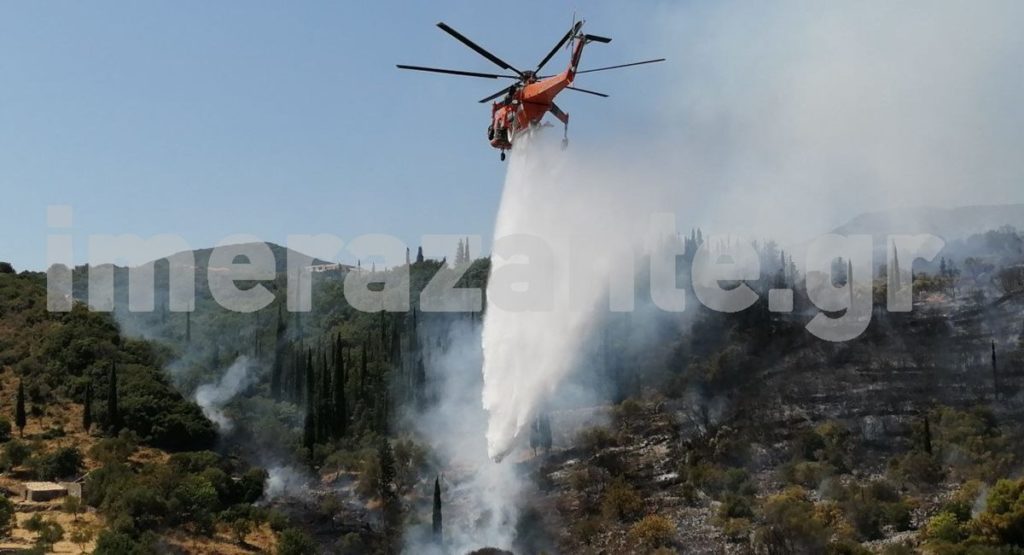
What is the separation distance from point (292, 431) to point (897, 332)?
2742 inches

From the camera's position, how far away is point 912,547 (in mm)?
54625

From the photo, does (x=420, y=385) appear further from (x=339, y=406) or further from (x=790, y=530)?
(x=790, y=530)

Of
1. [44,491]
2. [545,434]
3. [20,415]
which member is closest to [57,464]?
[44,491]

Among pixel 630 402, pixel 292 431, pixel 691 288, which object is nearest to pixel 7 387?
pixel 292 431

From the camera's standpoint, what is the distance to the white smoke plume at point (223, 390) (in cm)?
9288

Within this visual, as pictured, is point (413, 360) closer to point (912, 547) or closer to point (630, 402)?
point (630, 402)

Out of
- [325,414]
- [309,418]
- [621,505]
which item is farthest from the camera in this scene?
[325,414]

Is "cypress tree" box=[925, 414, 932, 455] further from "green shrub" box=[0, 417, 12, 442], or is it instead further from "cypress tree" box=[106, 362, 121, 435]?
"green shrub" box=[0, 417, 12, 442]

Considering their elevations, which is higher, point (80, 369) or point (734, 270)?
point (734, 270)

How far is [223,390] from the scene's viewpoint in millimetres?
103188

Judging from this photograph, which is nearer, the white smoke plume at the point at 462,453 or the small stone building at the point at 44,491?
the small stone building at the point at 44,491

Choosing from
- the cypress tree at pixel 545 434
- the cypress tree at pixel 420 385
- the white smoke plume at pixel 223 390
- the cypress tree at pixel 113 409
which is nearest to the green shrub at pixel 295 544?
the cypress tree at pixel 113 409

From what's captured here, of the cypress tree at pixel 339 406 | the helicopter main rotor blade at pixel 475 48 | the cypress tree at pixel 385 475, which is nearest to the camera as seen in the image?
the helicopter main rotor blade at pixel 475 48

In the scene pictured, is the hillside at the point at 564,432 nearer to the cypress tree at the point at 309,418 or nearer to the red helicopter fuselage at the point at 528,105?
the cypress tree at the point at 309,418
